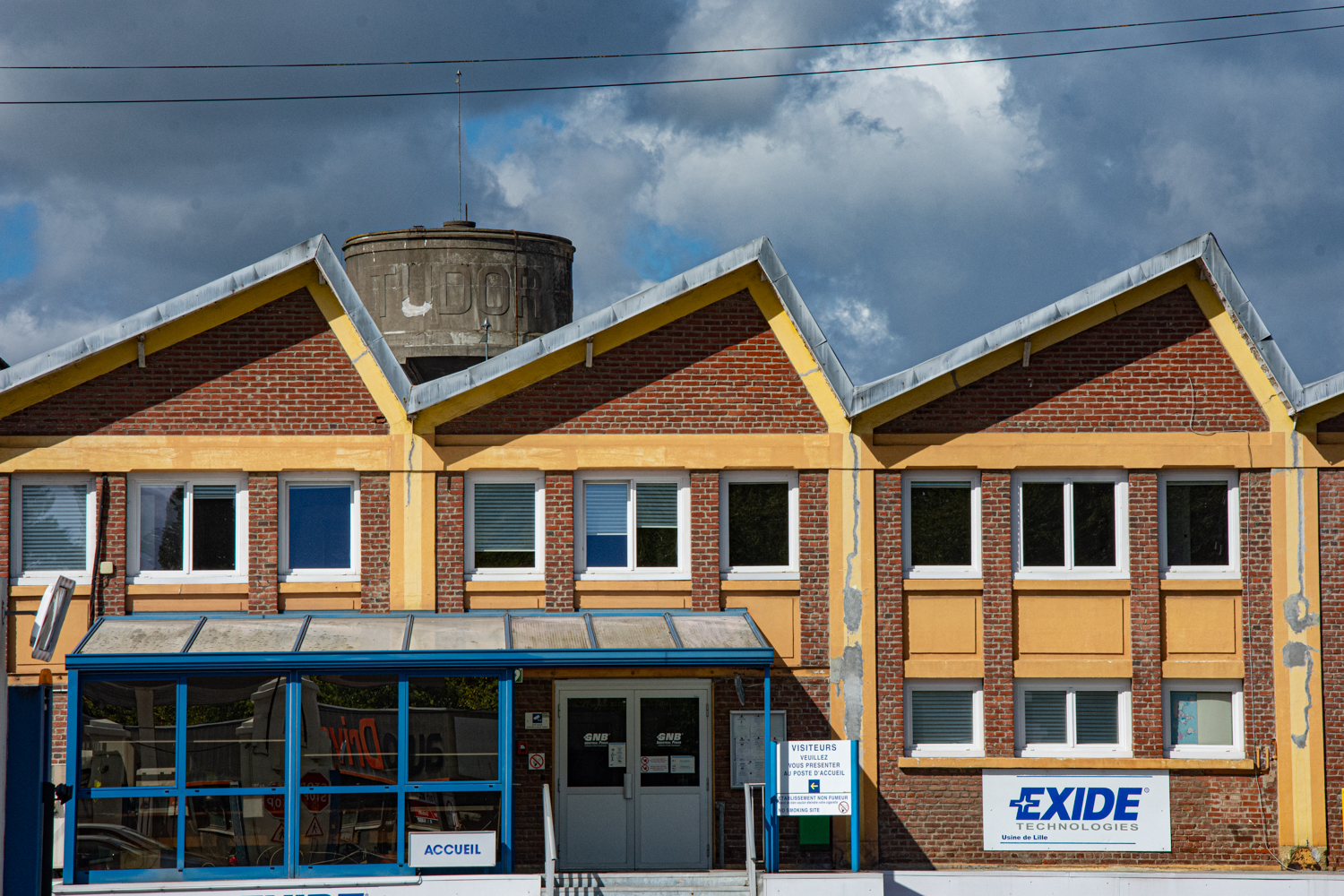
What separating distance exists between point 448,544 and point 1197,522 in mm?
9904

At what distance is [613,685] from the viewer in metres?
18.0

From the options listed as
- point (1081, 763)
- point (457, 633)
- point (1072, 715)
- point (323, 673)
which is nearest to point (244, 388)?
point (323, 673)

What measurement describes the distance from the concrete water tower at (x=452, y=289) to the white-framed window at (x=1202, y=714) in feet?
44.7

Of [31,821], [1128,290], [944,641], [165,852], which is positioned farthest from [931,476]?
[31,821]

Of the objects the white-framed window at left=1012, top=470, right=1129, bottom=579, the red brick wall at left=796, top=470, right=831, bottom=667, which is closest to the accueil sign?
the red brick wall at left=796, top=470, right=831, bottom=667

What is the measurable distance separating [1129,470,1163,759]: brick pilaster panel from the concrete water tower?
12670mm

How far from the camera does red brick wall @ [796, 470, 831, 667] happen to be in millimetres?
18156

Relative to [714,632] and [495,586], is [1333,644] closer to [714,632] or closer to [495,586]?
[714,632]

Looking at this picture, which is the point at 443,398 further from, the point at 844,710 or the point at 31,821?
the point at 31,821

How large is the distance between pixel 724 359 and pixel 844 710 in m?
4.82

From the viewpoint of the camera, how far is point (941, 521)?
1855cm

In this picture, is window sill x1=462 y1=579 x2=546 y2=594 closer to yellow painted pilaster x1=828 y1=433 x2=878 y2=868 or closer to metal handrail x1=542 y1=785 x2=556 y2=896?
metal handrail x1=542 y1=785 x2=556 y2=896

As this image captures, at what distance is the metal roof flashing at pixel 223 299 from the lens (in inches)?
679

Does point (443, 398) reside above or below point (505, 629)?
above
